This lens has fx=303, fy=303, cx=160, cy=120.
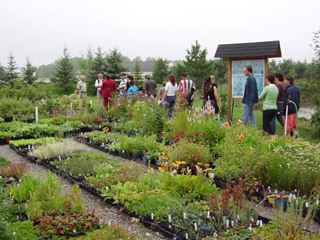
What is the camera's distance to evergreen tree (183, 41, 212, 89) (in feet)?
93.7

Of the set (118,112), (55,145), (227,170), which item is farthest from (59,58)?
(227,170)

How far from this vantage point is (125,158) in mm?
7289

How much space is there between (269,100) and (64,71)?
73.8 ft

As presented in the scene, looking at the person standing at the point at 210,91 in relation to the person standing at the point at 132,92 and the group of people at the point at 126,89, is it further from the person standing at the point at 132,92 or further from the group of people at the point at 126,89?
the person standing at the point at 132,92

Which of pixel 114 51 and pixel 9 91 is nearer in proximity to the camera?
pixel 9 91

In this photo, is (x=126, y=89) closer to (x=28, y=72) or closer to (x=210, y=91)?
(x=210, y=91)

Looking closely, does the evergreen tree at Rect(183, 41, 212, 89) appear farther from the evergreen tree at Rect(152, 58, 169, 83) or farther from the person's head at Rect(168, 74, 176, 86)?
the person's head at Rect(168, 74, 176, 86)

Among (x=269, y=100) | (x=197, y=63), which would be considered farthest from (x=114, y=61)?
(x=269, y=100)

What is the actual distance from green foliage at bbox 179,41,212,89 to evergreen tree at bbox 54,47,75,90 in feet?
36.3

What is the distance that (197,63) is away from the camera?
1134 inches

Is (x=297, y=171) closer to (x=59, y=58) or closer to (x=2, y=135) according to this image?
(x=2, y=135)

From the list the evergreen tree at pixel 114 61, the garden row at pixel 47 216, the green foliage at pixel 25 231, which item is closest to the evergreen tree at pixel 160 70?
the evergreen tree at pixel 114 61

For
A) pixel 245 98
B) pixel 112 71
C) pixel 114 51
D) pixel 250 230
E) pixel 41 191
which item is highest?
pixel 114 51

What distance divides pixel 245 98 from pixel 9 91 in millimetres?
12270
